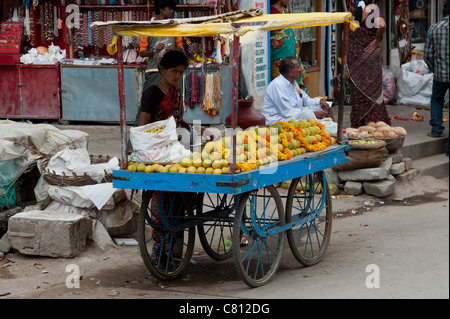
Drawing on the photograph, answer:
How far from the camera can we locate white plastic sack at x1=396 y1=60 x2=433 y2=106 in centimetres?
1327

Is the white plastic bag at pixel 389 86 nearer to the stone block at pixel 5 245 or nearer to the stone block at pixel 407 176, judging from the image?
the stone block at pixel 407 176

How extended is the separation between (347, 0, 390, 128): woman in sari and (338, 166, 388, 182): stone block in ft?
4.55

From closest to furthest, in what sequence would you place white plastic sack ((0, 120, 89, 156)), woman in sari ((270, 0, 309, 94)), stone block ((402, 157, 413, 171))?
white plastic sack ((0, 120, 89, 156)) → stone block ((402, 157, 413, 171)) → woman in sari ((270, 0, 309, 94))

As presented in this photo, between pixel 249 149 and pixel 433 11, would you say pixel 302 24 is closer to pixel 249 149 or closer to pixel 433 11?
pixel 249 149

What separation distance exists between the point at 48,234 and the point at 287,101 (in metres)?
2.76

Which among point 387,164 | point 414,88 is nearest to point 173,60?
point 387,164

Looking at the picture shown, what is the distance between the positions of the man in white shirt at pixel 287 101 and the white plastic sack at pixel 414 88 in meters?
5.96

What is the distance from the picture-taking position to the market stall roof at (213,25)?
497cm

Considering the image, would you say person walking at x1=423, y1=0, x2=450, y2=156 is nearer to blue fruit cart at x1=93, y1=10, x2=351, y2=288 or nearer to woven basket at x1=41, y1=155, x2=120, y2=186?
blue fruit cart at x1=93, y1=10, x2=351, y2=288

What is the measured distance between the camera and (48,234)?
20.9 ft

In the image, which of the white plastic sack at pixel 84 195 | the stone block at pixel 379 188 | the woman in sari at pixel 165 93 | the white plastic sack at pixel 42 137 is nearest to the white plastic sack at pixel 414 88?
the stone block at pixel 379 188

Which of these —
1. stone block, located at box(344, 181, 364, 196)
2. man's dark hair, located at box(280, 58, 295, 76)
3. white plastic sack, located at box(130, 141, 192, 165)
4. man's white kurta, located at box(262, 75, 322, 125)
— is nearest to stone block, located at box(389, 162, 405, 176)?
stone block, located at box(344, 181, 364, 196)

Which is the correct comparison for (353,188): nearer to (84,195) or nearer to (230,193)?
(84,195)

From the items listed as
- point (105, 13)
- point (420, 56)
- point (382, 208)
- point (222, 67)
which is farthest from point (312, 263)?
point (420, 56)
